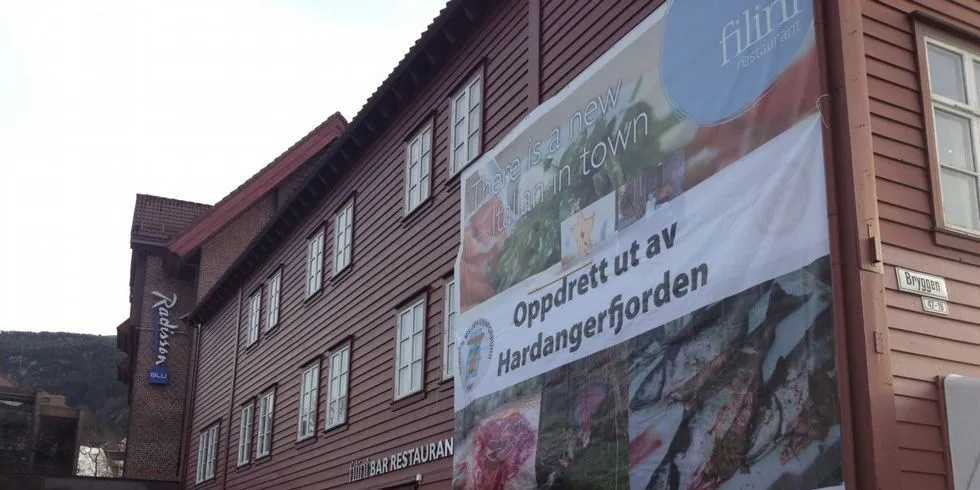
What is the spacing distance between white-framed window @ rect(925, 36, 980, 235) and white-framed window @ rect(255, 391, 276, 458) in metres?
17.4

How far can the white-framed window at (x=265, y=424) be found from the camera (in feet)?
77.8

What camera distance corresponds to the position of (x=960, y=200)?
8.61 metres

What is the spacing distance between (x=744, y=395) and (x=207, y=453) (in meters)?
24.2

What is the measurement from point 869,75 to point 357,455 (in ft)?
38.3

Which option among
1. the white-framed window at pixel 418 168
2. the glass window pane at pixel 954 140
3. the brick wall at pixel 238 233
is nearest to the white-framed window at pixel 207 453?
the brick wall at pixel 238 233

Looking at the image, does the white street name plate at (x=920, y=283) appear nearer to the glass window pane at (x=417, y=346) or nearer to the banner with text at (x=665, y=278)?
the banner with text at (x=665, y=278)

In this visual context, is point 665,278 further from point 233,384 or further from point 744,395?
point 233,384

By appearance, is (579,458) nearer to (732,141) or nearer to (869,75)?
(732,141)

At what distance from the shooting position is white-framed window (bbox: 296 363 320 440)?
2078 cm

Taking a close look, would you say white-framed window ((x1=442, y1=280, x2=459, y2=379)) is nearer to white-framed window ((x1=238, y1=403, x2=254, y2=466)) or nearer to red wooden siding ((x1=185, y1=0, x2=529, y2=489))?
red wooden siding ((x1=185, y1=0, x2=529, y2=489))

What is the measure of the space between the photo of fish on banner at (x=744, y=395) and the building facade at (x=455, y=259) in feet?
0.69

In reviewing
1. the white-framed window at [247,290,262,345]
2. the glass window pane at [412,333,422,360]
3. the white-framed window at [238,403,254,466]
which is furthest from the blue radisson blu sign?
the glass window pane at [412,333,422,360]

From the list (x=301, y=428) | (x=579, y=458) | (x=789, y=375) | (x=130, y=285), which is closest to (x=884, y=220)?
(x=789, y=375)

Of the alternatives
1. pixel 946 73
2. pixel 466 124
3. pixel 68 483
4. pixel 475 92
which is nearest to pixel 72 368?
pixel 68 483
